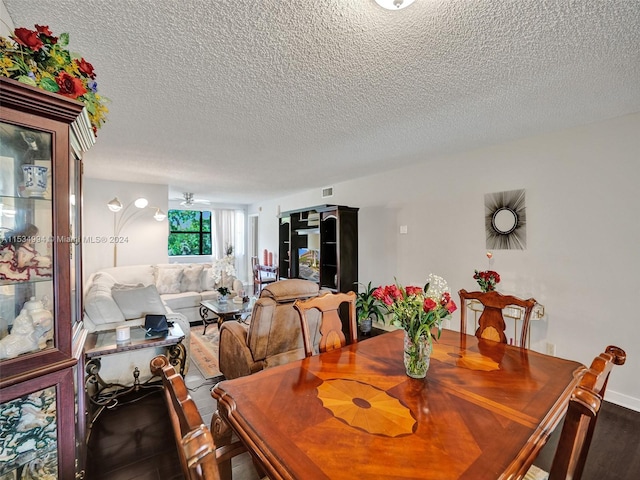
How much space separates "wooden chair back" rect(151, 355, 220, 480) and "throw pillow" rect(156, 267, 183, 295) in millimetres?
4711

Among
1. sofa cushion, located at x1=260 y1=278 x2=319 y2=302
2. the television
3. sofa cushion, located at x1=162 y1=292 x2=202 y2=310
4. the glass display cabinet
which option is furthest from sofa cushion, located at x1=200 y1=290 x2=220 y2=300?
the glass display cabinet

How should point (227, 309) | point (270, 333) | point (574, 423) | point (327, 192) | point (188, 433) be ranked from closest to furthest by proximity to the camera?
point (188, 433) < point (574, 423) < point (270, 333) < point (227, 309) < point (327, 192)

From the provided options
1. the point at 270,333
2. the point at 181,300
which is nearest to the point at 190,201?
the point at 181,300

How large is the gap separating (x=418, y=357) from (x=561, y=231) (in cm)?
242

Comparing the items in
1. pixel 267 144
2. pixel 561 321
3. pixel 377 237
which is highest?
pixel 267 144

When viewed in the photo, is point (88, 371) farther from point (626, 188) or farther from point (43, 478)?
point (626, 188)

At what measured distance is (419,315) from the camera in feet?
4.53

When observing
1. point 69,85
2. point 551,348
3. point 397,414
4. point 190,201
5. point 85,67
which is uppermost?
point 190,201

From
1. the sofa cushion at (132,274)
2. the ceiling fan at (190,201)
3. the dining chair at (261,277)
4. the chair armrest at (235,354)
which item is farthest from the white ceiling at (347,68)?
the dining chair at (261,277)

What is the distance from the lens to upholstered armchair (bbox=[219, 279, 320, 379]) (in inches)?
93.7

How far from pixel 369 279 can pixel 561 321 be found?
96.8 inches

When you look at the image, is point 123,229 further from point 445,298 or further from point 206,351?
point 445,298

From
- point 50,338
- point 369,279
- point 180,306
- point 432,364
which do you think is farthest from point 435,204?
point 180,306

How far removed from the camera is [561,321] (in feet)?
9.24
